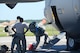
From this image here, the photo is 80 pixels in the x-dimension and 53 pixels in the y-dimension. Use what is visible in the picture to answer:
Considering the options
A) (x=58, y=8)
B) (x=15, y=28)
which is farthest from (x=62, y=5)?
(x=15, y=28)

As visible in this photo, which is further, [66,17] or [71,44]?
[71,44]

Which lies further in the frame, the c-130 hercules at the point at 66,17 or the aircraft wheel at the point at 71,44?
the aircraft wheel at the point at 71,44

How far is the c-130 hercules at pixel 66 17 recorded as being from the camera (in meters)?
15.8

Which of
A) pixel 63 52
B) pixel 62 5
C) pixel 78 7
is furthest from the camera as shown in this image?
pixel 63 52

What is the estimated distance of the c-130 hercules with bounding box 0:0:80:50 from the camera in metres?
15.8

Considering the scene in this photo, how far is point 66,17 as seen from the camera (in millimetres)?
16594

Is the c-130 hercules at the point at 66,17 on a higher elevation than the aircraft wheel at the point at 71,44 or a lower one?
higher

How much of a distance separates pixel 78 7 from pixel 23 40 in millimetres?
2730

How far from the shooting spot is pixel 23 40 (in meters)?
15.5

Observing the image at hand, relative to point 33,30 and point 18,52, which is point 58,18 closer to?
point 33,30

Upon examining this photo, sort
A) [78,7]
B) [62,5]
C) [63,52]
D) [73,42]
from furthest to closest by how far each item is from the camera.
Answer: [73,42] < [63,52] < [62,5] < [78,7]

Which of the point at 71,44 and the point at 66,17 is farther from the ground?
the point at 66,17

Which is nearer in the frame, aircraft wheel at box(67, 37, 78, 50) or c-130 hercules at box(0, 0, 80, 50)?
c-130 hercules at box(0, 0, 80, 50)

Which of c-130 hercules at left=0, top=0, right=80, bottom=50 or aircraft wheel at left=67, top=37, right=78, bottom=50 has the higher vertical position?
c-130 hercules at left=0, top=0, right=80, bottom=50
